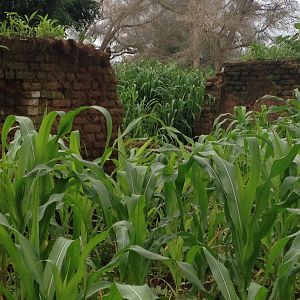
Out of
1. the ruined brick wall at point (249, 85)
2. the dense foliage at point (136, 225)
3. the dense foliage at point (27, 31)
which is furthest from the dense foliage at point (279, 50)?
the dense foliage at point (136, 225)

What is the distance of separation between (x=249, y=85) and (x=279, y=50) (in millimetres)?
603

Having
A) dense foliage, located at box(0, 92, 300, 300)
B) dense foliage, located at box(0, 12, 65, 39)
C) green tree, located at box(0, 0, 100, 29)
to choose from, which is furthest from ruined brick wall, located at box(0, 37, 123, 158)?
green tree, located at box(0, 0, 100, 29)

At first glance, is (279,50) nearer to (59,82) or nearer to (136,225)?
(59,82)

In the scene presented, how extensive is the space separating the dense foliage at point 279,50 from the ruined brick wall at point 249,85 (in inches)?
6.1

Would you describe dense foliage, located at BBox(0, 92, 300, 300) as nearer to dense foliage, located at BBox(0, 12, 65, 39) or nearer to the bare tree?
dense foliage, located at BBox(0, 12, 65, 39)

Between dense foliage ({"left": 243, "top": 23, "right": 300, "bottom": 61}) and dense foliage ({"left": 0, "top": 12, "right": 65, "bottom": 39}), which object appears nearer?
dense foliage ({"left": 0, "top": 12, "right": 65, "bottom": 39})

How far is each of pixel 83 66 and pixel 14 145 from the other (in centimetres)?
274

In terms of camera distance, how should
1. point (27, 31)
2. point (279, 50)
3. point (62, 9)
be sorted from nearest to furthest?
1. point (27, 31)
2. point (279, 50)
3. point (62, 9)

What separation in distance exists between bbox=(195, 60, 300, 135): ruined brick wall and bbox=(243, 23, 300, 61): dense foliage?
6.1 inches

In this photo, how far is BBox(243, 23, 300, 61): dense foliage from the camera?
751 cm

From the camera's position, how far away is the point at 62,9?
36.1 ft

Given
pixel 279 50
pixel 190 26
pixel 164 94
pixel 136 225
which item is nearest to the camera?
pixel 136 225

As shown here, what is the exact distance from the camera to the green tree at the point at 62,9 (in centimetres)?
1050

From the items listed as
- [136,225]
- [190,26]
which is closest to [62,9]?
[190,26]
